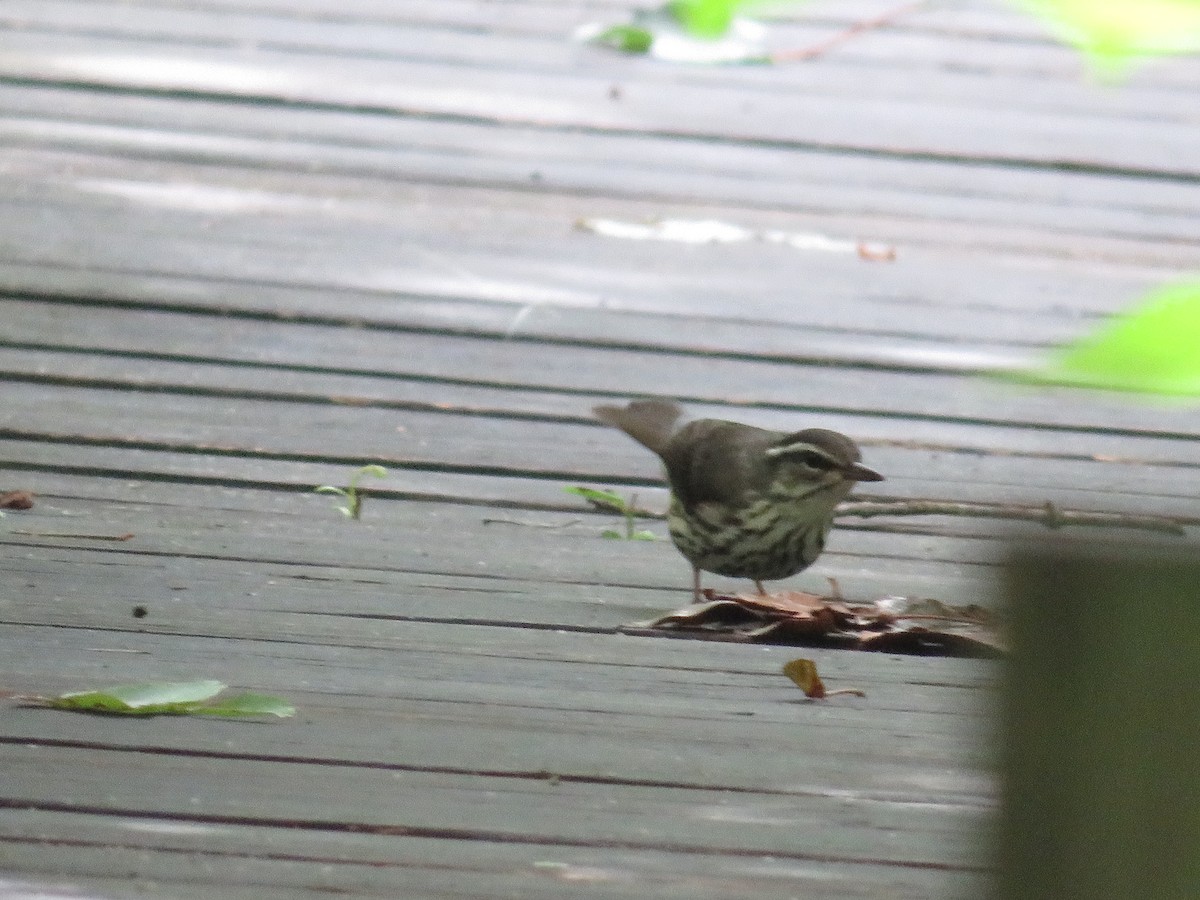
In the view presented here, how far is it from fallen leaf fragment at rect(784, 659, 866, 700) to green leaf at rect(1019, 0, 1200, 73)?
2.34 metres

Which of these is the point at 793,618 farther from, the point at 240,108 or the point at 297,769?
the point at 240,108

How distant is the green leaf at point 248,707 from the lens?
310 centimetres

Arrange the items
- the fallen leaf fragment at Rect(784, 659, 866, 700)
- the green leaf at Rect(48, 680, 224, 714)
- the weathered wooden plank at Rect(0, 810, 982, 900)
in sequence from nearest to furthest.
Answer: the weathered wooden plank at Rect(0, 810, 982, 900) → the green leaf at Rect(48, 680, 224, 714) → the fallen leaf fragment at Rect(784, 659, 866, 700)

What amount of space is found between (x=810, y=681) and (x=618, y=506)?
4.16 feet

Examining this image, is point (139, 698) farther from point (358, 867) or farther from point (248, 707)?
point (358, 867)

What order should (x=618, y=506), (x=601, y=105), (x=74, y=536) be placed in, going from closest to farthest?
(x=74, y=536)
(x=618, y=506)
(x=601, y=105)

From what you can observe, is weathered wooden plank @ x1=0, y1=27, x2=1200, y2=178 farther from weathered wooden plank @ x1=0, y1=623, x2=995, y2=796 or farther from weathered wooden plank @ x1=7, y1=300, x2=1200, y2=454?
weathered wooden plank @ x1=0, y1=623, x2=995, y2=796

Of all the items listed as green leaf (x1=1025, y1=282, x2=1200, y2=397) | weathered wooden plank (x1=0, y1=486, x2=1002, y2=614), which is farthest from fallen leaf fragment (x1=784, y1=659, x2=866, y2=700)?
green leaf (x1=1025, y1=282, x2=1200, y2=397)

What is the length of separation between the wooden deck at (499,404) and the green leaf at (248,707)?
45 mm

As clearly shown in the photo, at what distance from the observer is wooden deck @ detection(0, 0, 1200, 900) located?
275 centimetres

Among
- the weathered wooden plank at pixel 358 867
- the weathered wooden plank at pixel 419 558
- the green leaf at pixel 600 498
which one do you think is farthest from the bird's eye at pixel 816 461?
the weathered wooden plank at pixel 358 867

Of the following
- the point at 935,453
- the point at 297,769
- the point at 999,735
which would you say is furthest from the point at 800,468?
the point at 999,735

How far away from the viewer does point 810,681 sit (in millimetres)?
3357

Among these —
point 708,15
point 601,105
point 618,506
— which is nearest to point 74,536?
point 618,506
